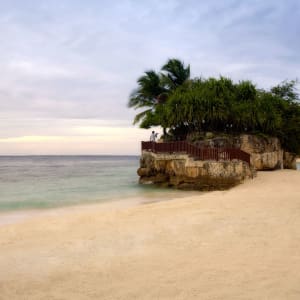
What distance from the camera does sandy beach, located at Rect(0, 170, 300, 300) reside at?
3791 mm

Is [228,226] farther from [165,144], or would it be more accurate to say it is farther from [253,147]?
[253,147]

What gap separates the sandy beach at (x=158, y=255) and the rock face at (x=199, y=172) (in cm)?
745

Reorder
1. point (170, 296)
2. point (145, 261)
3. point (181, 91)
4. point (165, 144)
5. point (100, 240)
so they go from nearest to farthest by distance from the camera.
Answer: point (170, 296)
point (145, 261)
point (100, 240)
point (165, 144)
point (181, 91)

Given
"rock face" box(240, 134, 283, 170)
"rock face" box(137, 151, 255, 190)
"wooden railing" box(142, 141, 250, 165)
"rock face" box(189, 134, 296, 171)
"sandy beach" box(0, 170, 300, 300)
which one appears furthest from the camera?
"rock face" box(240, 134, 283, 170)

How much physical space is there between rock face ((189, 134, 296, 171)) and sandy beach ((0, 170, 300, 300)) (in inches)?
449

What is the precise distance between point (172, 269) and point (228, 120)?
1795 cm

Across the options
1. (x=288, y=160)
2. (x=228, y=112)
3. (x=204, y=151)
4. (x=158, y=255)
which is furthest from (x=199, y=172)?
(x=288, y=160)

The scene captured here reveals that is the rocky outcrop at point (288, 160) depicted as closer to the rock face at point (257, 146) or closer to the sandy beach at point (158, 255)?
the rock face at point (257, 146)

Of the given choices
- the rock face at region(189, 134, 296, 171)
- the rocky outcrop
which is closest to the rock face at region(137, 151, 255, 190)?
the rock face at region(189, 134, 296, 171)

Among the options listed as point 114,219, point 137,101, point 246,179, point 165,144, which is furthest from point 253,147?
point 114,219

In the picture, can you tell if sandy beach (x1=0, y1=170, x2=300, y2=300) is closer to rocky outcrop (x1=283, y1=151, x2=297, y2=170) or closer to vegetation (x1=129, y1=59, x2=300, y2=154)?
vegetation (x1=129, y1=59, x2=300, y2=154)

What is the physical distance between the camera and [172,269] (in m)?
4.43

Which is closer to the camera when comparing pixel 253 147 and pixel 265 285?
pixel 265 285

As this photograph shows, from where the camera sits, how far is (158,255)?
16.7 feet
